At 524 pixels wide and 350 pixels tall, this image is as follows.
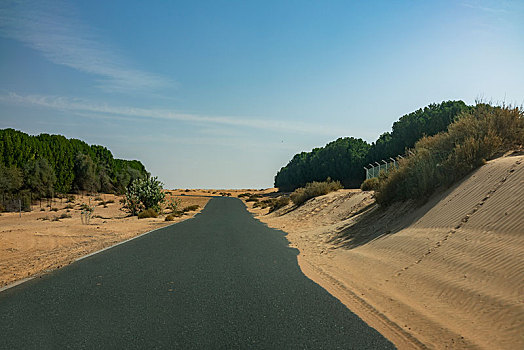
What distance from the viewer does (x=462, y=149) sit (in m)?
13.9

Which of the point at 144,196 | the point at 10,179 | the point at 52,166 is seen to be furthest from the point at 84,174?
the point at 144,196

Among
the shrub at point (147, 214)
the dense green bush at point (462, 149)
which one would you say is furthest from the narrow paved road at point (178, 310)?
the shrub at point (147, 214)

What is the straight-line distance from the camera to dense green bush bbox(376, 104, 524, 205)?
539 inches

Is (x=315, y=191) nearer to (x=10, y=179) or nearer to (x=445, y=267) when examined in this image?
(x=445, y=267)

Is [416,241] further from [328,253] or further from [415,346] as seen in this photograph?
[415,346]

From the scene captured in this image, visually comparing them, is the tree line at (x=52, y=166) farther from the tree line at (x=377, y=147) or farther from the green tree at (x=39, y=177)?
the tree line at (x=377, y=147)

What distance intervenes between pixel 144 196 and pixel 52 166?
29.0m

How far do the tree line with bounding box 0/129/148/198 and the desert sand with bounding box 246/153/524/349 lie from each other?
47.2 metres

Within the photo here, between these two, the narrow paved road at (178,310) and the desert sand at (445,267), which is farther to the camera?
the desert sand at (445,267)

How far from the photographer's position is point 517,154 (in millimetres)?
13352

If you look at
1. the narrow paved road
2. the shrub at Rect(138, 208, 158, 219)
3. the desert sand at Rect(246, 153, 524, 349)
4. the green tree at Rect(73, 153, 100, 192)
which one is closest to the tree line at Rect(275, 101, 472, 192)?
the desert sand at Rect(246, 153, 524, 349)

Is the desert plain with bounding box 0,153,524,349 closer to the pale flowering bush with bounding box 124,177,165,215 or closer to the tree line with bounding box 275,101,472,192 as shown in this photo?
the pale flowering bush with bounding box 124,177,165,215

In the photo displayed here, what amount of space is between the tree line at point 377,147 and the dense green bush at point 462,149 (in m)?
Result: 21.4

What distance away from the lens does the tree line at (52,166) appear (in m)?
52.2
